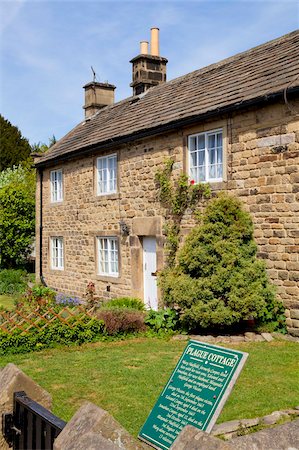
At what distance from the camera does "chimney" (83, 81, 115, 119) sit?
22438 millimetres

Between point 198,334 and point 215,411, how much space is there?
702 centimetres

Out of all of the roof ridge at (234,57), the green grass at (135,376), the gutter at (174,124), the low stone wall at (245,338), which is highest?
the roof ridge at (234,57)

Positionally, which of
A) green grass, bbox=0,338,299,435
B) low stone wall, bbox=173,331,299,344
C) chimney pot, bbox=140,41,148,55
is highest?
chimney pot, bbox=140,41,148,55

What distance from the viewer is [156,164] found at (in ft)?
48.4

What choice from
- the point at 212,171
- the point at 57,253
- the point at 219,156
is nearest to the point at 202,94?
the point at 219,156

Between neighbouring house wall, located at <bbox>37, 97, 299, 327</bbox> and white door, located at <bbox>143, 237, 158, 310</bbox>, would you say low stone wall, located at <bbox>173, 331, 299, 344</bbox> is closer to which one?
neighbouring house wall, located at <bbox>37, 97, 299, 327</bbox>

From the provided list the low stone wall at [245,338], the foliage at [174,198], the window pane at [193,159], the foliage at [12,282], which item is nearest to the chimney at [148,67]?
the foliage at [174,198]

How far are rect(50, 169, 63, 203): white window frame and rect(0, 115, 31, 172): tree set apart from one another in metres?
23.4

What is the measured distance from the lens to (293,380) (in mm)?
7910

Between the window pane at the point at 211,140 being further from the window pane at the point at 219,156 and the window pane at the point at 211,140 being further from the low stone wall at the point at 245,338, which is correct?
the low stone wall at the point at 245,338

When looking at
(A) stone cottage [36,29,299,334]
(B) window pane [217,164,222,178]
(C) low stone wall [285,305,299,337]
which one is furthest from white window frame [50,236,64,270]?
(C) low stone wall [285,305,299,337]

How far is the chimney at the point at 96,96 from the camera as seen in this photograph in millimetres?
22438

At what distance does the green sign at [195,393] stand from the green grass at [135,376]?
1.25 metres

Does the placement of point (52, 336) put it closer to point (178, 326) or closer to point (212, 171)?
point (178, 326)
